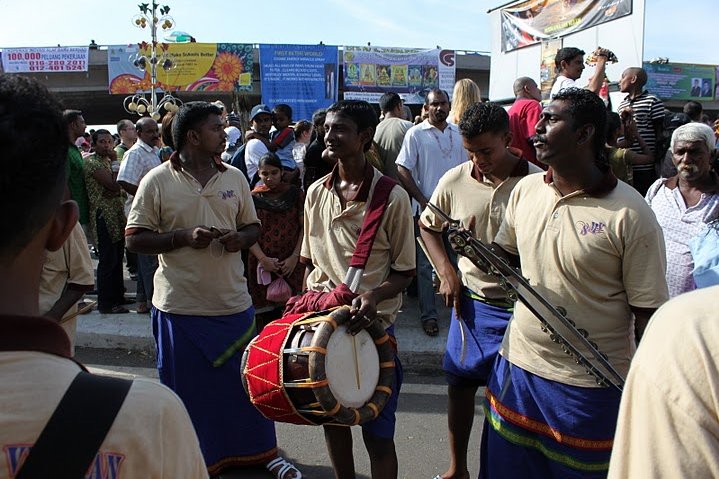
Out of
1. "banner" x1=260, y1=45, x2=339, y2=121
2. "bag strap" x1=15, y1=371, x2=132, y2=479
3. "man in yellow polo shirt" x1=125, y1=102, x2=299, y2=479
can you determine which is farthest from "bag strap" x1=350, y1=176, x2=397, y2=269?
"banner" x1=260, y1=45, x2=339, y2=121

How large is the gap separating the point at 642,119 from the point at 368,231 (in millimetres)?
4480

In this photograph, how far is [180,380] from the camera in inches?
147

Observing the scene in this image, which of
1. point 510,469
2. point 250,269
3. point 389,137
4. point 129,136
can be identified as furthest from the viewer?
point 129,136

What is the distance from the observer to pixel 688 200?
3752mm

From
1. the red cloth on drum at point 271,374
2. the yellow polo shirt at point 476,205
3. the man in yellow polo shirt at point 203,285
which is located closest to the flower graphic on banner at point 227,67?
the man in yellow polo shirt at point 203,285

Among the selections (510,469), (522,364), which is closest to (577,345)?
(522,364)

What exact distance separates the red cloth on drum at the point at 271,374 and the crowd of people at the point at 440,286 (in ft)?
0.67

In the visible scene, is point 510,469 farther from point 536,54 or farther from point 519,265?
point 536,54

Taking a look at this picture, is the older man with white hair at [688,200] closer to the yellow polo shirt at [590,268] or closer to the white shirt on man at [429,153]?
the yellow polo shirt at [590,268]

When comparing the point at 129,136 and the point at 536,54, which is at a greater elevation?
the point at 536,54

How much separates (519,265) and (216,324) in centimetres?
176

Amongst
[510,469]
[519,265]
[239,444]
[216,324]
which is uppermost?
[519,265]

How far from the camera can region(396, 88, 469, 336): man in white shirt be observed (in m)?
5.95

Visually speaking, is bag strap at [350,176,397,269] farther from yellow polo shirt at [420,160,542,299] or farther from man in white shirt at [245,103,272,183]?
man in white shirt at [245,103,272,183]
